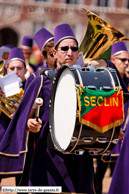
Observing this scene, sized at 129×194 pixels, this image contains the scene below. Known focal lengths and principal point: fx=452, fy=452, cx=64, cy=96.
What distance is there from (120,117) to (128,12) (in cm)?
3095

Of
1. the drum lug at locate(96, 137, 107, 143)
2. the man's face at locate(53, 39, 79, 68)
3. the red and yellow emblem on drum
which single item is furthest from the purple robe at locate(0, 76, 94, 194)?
the red and yellow emblem on drum

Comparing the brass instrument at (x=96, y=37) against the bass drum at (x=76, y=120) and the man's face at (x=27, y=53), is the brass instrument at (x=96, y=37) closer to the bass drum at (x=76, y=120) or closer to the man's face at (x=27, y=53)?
the bass drum at (x=76, y=120)

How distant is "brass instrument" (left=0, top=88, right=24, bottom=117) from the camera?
559 cm

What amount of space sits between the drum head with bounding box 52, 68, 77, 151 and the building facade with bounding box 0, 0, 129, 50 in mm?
28550

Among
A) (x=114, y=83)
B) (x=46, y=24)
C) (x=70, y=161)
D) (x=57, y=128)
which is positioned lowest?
(x=70, y=161)

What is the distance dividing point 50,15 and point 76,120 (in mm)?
29938

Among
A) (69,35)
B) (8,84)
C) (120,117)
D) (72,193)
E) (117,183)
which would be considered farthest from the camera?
(8,84)

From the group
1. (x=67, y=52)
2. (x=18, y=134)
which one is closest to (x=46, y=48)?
(x=67, y=52)

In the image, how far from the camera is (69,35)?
417 centimetres

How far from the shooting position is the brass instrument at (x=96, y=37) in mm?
4548

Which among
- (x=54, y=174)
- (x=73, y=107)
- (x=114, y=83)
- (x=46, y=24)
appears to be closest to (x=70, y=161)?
(x=54, y=174)

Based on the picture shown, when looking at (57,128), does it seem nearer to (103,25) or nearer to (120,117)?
(120,117)

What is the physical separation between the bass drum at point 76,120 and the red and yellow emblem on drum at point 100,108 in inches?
1.7

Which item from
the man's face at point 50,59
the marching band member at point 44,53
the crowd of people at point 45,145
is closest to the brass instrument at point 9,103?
the marching band member at point 44,53
